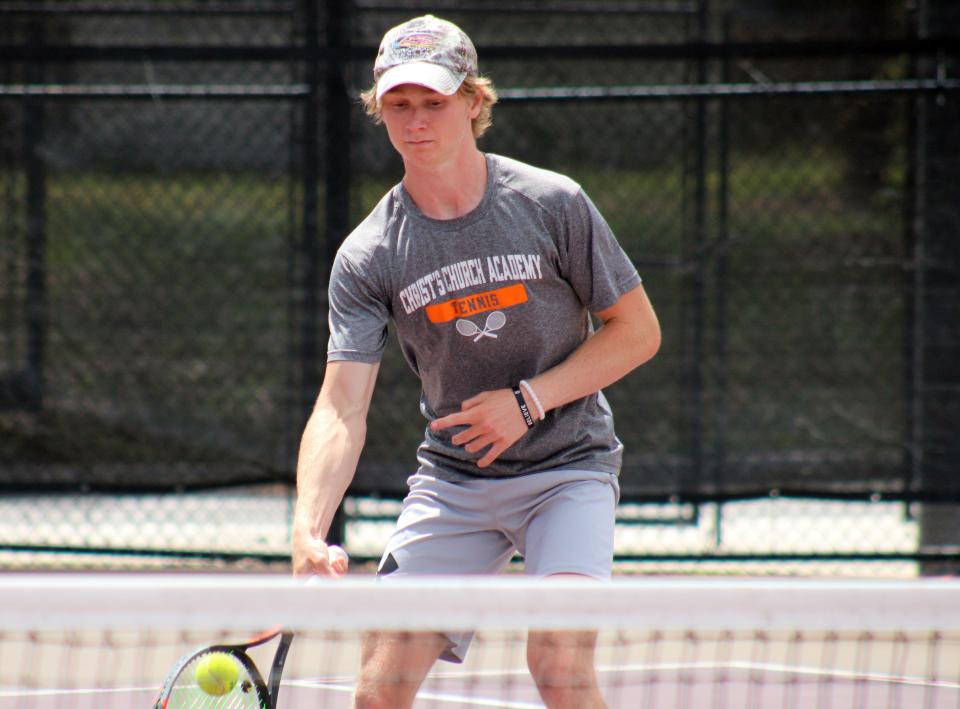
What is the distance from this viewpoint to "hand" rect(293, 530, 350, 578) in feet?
7.55

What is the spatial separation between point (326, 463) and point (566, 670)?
2.01 ft

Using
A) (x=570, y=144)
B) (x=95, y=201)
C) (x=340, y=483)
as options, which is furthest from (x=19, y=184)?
(x=340, y=483)

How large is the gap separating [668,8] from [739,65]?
1.39ft

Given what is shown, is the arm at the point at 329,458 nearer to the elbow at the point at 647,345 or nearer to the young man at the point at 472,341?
the young man at the point at 472,341

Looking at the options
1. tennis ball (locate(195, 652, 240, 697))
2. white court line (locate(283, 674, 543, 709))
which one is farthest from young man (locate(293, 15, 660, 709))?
white court line (locate(283, 674, 543, 709))

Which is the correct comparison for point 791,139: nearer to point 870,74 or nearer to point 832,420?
point 870,74

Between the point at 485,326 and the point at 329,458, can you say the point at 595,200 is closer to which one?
the point at 485,326

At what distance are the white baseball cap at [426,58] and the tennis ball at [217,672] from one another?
1186mm

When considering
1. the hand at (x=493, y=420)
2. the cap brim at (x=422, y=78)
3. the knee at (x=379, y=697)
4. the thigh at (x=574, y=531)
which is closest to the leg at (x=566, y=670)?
the thigh at (x=574, y=531)

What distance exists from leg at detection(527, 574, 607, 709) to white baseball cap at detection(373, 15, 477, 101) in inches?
41.6

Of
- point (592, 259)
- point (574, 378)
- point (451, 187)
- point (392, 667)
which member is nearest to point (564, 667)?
point (392, 667)

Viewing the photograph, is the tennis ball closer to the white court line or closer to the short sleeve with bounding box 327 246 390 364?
the short sleeve with bounding box 327 246 390 364

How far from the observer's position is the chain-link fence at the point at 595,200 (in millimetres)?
5004

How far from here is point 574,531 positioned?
8.44 ft
